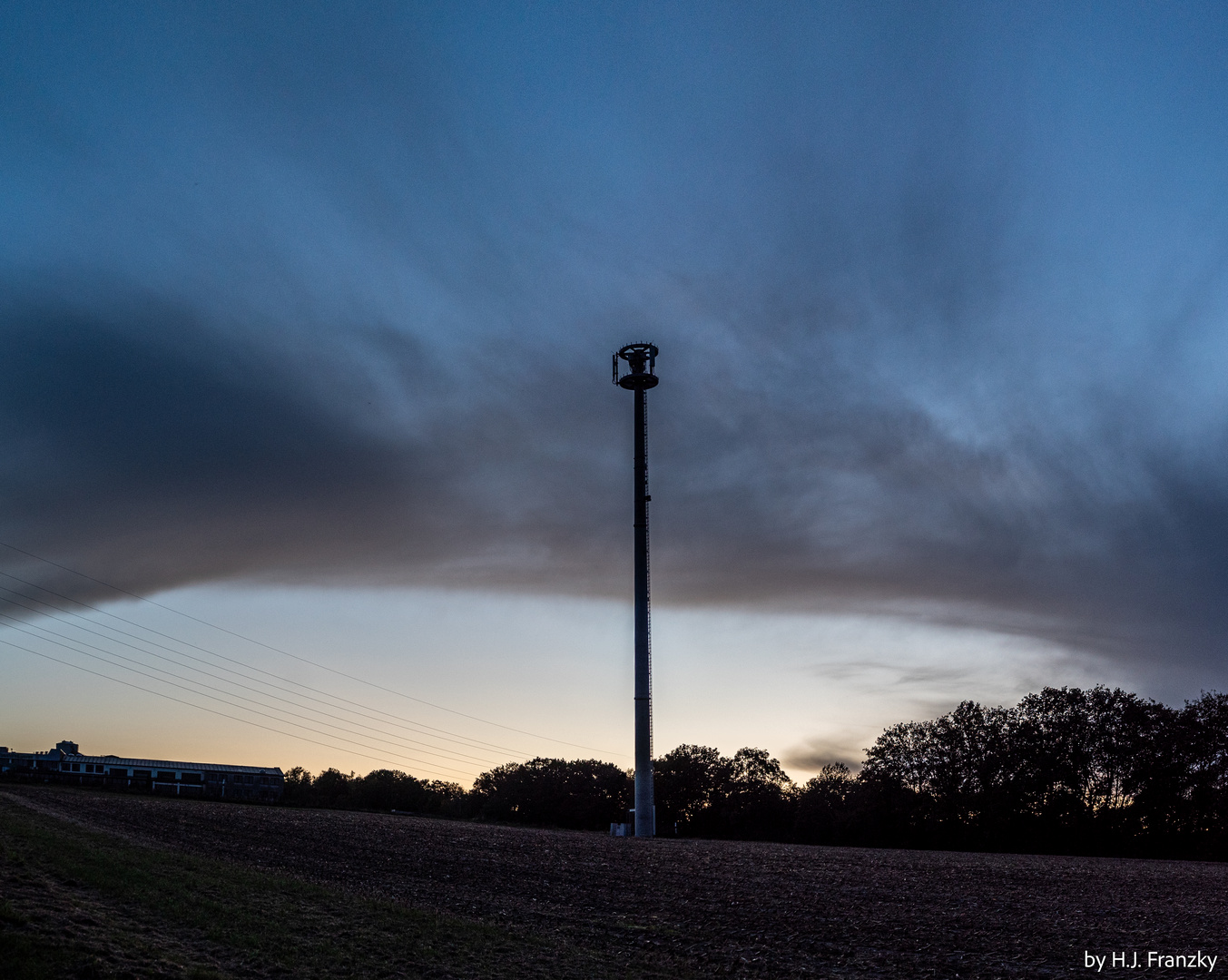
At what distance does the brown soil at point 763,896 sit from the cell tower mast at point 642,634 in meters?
14.1

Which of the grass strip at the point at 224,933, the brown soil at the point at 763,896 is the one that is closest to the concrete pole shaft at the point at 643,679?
the brown soil at the point at 763,896

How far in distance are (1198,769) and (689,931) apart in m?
75.3

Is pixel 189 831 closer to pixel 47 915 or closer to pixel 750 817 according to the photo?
pixel 47 915

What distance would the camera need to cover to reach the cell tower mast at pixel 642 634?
244ft

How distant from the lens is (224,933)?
2381 cm

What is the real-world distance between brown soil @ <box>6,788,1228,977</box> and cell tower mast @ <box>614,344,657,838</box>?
46.3 ft

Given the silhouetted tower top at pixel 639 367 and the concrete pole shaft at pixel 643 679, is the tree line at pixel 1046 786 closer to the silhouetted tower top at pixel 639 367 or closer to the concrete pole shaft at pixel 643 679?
the concrete pole shaft at pixel 643 679

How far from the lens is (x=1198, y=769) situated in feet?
274

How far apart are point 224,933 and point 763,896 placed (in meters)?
19.2

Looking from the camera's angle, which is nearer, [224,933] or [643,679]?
[224,933]

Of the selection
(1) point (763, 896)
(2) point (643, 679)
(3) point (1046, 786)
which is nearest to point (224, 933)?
(1) point (763, 896)

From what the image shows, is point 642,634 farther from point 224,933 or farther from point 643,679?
point 224,933

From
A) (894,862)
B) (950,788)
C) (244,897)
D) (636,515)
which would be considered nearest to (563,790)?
(950,788)

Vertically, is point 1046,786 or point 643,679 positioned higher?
point 643,679
